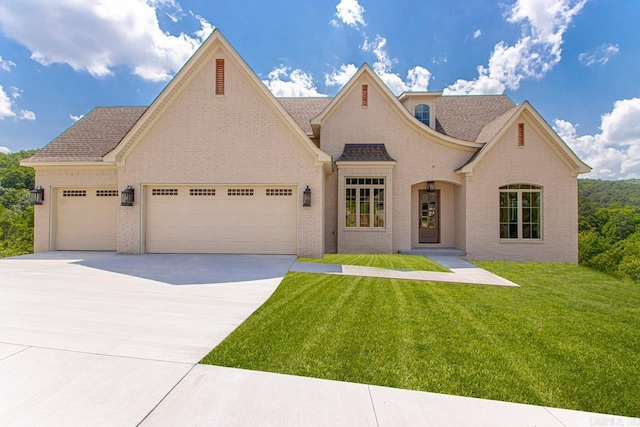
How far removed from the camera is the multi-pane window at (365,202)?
13.5m

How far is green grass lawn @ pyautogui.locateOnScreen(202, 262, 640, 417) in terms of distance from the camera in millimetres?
3131

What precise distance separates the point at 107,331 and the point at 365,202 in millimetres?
10729

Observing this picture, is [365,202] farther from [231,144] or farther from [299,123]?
[231,144]

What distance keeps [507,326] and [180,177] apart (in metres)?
10.8

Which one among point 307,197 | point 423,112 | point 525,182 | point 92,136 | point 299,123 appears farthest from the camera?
point 299,123

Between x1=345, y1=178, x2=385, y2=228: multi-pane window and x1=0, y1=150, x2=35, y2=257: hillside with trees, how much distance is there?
81.6 feet

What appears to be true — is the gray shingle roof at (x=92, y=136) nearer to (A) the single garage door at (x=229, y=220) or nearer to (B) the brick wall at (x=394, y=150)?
(A) the single garage door at (x=229, y=220)

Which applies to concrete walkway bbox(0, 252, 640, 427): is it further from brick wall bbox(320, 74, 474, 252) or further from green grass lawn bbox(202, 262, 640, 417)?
brick wall bbox(320, 74, 474, 252)

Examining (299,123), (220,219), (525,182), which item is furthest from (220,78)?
(525,182)

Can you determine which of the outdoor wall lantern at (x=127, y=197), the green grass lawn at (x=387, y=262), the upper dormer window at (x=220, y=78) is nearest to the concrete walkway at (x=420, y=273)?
the green grass lawn at (x=387, y=262)

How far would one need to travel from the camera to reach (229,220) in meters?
11.5

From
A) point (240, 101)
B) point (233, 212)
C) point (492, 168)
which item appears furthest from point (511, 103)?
point (233, 212)

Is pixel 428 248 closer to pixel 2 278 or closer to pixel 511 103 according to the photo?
pixel 511 103

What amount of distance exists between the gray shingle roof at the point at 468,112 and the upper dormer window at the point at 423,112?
871mm
